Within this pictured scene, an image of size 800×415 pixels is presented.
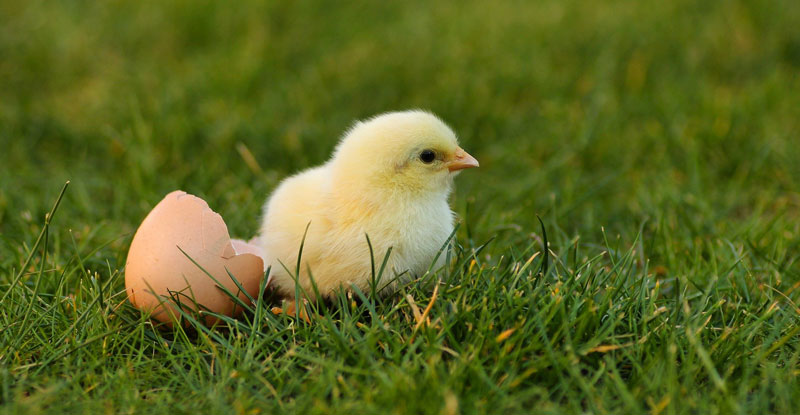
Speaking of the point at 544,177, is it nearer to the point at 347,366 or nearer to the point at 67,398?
the point at 347,366

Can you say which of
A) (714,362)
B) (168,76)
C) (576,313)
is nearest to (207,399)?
(576,313)

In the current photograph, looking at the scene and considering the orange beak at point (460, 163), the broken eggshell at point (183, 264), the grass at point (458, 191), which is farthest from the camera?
the orange beak at point (460, 163)

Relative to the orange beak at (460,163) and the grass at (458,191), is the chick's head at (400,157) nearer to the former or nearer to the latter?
the orange beak at (460,163)

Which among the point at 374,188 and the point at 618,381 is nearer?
the point at 618,381

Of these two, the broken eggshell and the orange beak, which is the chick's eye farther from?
the broken eggshell

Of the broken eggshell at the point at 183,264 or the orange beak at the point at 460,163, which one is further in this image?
the orange beak at the point at 460,163

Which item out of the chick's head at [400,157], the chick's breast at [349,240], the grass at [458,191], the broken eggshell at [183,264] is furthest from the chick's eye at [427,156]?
the broken eggshell at [183,264]

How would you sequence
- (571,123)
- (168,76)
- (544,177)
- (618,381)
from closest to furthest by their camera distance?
(618,381) < (544,177) < (571,123) < (168,76)

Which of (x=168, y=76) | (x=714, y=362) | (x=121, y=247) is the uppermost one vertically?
(x=168, y=76)
